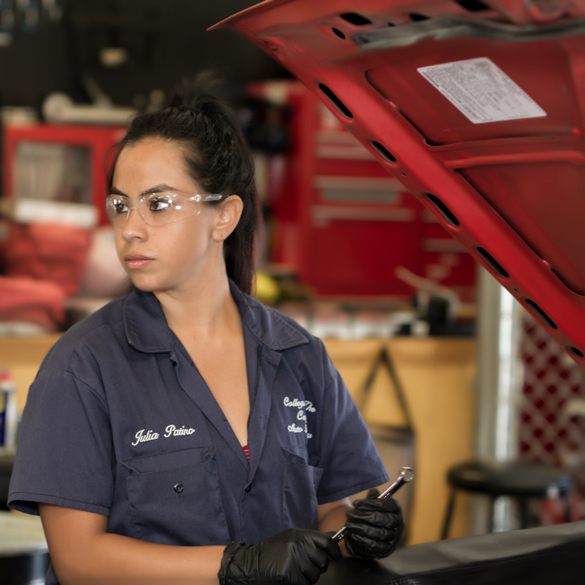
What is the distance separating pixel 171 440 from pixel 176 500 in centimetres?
10

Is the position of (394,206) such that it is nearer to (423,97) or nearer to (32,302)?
(32,302)

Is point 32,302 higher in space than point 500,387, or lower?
higher

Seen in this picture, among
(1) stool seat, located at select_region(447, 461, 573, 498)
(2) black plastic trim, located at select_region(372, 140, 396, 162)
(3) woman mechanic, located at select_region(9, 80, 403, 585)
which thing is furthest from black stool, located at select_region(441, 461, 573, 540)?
(2) black plastic trim, located at select_region(372, 140, 396, 162)

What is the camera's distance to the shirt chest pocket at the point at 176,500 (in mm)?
1231

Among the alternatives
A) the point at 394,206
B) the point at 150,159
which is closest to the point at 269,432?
the point at 150,159

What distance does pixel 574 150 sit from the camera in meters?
0.86

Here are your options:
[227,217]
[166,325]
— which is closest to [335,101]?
[227,217]

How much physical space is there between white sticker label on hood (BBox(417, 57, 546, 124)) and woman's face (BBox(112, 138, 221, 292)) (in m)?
0.55

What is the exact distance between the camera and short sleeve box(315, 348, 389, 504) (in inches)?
57.9

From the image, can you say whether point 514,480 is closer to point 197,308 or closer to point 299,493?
point 299,493

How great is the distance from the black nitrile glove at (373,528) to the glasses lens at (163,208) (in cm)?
59

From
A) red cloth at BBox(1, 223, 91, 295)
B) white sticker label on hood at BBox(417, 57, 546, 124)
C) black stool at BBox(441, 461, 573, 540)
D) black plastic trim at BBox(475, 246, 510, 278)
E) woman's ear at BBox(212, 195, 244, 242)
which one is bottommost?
black stool at BBox(441, 461, 573, 540)

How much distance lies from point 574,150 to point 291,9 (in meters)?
0.37

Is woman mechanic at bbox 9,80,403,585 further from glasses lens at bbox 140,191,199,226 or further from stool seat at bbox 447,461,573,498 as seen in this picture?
stool seat at bbox 447,461,573,498
